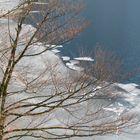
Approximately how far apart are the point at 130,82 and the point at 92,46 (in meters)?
5.20

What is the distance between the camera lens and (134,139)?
10.4 metres

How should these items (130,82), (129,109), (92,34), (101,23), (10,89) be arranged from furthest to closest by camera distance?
1. (101,23)
2. (92,34)
3. (130,82)
4. (129,109)
5. (10,89)

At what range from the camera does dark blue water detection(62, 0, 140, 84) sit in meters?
21.2

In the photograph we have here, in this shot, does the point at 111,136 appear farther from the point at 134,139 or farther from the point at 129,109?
the point at 129,109

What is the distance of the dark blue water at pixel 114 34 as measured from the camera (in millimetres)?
21247

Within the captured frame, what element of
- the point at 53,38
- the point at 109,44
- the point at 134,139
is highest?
the point at 109,44

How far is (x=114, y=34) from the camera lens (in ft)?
92.0

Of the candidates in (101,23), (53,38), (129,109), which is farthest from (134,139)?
(101,23)

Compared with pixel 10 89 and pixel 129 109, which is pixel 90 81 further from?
pixel 129 109

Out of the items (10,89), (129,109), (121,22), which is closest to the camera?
(10,89)

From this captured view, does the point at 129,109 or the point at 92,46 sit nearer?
the point at 129,109

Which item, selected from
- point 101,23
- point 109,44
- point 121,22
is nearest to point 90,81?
point 109,44

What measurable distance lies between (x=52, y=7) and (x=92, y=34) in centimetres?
1937

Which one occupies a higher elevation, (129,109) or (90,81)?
(129,109)
